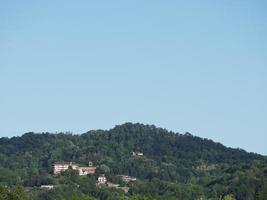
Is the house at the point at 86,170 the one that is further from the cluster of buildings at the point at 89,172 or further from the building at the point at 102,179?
the building at the point at 102,179

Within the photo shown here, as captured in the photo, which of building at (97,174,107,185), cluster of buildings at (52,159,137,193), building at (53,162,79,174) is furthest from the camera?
building at (53,162,79,174)

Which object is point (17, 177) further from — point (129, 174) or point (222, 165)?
point (222, 165)

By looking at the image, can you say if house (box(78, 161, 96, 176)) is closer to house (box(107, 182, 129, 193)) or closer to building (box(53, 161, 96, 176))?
building (box(53, 161, 96, 176))

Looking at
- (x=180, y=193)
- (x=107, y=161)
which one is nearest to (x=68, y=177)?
(x=180, y=193)

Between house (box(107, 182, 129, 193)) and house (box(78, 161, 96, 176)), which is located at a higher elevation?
house (box(78, 161, 96, 176))

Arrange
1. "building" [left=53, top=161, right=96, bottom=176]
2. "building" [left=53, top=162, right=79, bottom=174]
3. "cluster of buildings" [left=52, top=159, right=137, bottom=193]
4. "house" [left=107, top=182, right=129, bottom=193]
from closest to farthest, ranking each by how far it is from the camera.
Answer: "house" [left=107, top=182, right=129, bottom=193], "cluster of buildings" [left=52, top=159, right=137, bottom=193], "building" [left=53, top=161, right=96, bottom=176], "building" [left=53, top=162, right=79, bottom=174]

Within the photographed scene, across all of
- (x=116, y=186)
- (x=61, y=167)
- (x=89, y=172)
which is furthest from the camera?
(x=61, y=167)

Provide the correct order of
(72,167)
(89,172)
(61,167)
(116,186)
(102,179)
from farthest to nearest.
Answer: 1. (61,167)
2. (72,167)
3. (89,172)
4. (102,179)
5. (116,186)

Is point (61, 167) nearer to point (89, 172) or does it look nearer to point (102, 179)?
point (89, 172)

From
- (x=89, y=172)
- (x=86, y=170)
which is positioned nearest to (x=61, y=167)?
(x=86, y=170)

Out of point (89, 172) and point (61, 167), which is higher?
point (61, 167)

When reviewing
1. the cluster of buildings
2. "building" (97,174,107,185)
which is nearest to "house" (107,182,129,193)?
the cluster of buildings

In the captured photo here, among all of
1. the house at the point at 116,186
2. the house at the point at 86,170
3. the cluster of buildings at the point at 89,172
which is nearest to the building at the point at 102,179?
the cluster of buildings at the point at 89,172

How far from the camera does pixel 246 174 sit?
13762 cm
